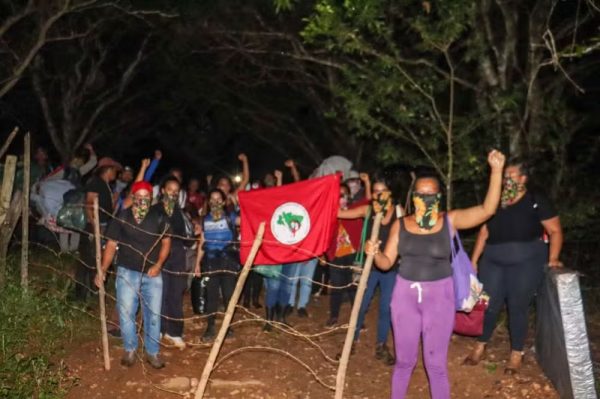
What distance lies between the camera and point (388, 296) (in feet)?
23.3

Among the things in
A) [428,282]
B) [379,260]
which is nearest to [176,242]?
[379,260]

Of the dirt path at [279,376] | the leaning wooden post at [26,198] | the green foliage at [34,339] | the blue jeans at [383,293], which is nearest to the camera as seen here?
the green foliage at [34,339]

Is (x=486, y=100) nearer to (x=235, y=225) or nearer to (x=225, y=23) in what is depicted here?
(x=235, y=225)

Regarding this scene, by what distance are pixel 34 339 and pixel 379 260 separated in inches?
168

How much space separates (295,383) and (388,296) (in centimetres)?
138

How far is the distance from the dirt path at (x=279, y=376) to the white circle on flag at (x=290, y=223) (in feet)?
4.40

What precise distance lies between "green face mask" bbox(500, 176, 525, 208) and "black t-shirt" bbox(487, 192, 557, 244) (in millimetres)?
57

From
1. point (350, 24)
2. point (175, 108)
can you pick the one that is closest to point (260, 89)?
point (175, 108)

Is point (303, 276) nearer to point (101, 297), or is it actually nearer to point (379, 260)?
point (101, 297)

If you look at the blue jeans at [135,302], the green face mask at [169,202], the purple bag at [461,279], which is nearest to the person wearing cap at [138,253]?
the blue jeans at [135,302]

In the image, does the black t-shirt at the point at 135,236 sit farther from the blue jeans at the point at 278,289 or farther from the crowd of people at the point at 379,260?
the blue jeans at the point at 278,289

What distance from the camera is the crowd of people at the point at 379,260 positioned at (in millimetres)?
5125

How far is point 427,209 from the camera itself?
5.11 meters

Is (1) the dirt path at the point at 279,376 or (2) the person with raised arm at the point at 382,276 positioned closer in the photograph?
(1) the dirt path at the point at 279,376
